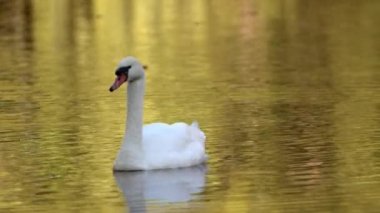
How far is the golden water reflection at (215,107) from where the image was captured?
438 inches

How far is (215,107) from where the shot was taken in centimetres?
1655

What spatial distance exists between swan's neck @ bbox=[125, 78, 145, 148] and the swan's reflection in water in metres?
0.38

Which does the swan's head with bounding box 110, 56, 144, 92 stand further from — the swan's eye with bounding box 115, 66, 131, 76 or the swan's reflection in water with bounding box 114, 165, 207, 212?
the swan's reflection in water with bounding box 114, 165, 207, 212

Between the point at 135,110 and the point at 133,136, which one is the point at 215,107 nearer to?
the point at 135,110

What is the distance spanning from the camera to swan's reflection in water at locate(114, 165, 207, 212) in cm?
1098

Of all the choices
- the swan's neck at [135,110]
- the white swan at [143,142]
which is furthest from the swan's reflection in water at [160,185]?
the swan's neck at [135,110]

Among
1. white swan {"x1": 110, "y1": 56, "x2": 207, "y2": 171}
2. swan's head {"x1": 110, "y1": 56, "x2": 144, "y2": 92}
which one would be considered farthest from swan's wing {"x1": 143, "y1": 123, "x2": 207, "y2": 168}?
swan's head {"x1": 110, "y1": 56, "x2": 144, "y2": 92}

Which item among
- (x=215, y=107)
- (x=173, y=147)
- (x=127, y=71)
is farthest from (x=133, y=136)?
(x=215, y=107)

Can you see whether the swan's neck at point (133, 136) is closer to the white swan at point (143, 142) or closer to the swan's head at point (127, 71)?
the white swan at point (143, 142)

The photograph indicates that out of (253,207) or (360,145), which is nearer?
(253,207)

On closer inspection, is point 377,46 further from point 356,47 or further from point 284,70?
point 284,70

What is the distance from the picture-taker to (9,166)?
12.6m

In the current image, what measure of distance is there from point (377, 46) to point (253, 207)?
48.8ft

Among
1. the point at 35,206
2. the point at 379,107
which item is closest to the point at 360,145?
the point at 379,107
